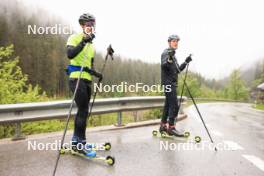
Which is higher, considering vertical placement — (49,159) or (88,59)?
(88,59)

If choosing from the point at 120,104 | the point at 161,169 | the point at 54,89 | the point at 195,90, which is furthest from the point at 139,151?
the point at 195,90

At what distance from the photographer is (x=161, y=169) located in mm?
4852

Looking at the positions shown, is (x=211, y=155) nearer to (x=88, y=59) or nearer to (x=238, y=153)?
(x=238, y=153)

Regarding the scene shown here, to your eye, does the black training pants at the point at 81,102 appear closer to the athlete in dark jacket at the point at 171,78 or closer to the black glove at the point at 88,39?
the black glove at the point at 88,39

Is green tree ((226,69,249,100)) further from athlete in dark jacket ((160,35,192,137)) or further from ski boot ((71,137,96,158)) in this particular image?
ski boot ((71,137,96,158))

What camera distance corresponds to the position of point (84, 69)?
5438 mm

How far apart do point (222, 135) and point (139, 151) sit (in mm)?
3214

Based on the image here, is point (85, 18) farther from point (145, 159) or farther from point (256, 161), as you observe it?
point (256, 161)

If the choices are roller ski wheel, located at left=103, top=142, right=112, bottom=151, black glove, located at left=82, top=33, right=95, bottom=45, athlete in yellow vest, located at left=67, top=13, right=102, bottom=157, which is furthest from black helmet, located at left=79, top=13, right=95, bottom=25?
roller ski wheel, located at left=103, top=142, right=112, bottom=151

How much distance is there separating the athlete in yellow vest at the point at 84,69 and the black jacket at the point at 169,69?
7.68ft

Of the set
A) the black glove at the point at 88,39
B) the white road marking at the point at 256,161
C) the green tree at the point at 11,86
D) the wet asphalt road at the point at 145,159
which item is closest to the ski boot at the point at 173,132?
the wet asphalt road at the point at 145,159

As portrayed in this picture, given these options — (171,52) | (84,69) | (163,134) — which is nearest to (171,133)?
(163,134)

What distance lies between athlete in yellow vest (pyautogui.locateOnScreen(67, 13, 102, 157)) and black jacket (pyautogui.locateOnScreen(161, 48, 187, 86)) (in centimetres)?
234

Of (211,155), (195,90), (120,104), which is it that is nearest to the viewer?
(211,155)
